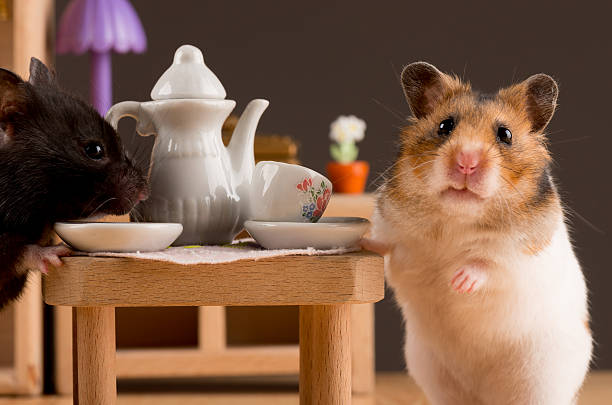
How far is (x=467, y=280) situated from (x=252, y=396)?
4.61ft

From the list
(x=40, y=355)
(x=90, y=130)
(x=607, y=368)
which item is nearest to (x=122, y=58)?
(x=40, y=355)

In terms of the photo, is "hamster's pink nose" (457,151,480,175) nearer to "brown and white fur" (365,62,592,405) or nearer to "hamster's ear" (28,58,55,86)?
"brown and white fur" (365,62,592,405)

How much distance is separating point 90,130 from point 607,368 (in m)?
2.32

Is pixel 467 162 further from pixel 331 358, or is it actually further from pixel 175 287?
pixel 175 287

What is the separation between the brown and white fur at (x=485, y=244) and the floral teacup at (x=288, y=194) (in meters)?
0.17

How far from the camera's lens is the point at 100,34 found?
96.4 inches

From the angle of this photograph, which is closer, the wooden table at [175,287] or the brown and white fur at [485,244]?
the wooden table at [175,287]

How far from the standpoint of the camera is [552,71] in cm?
283

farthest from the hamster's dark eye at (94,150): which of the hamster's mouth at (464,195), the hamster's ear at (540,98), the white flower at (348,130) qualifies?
the white flower at (348,130)

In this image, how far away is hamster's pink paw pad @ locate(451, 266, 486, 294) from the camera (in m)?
1.21

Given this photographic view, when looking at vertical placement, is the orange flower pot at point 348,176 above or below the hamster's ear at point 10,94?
below

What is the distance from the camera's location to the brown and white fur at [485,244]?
1.21m

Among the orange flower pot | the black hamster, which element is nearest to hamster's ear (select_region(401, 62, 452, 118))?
the black hamster

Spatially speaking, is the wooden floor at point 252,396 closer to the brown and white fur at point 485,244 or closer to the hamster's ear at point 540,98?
the brown and white fur at point 485,244
